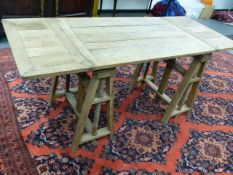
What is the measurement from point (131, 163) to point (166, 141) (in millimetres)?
398

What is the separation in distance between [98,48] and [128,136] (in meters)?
0.82

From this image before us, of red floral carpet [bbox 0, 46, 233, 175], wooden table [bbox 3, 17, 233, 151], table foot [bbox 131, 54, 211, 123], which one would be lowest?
red floral carpet [bbox 0, 46, 233, 175]

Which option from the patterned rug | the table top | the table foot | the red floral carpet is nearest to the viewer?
the table top

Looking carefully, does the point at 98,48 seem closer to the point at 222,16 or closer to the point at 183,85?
the point at 183,85

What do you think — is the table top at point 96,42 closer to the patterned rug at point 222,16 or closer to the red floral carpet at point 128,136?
the red floral carpet at point 128,136

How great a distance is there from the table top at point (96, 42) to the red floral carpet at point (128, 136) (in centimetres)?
74

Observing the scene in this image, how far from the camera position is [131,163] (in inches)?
68.4

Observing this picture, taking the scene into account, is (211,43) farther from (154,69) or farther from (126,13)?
(126,13)

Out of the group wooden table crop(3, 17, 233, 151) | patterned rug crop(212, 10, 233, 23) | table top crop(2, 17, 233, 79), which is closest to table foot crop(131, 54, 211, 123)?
wooden table crop(3, 17, 233, 151)

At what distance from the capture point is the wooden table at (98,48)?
4.15 ft

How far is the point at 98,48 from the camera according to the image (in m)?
1.46

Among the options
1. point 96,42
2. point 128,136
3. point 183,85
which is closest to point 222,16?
point 183,85

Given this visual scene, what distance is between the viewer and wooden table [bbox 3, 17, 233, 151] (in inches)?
49.8

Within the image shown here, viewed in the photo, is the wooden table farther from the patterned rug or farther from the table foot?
the patterned rug
